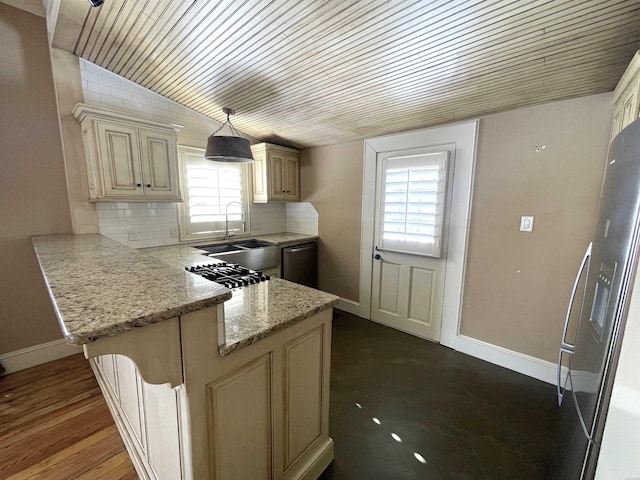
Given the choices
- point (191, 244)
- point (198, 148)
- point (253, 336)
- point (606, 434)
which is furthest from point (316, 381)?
point (198, 148)

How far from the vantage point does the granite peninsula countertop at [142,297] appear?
26.9 inches

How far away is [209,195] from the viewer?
3.28 metres

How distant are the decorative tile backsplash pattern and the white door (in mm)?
2189

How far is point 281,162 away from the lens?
3617 mm

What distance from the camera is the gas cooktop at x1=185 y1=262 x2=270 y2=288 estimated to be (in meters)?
1.64

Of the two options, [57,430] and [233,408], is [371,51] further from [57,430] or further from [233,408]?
[57,430]

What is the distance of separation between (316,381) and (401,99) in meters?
2.18

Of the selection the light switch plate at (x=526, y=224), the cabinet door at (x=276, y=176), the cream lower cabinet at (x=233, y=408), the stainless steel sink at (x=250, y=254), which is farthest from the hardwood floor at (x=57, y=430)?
the light switch plate at (x=526, y=224)

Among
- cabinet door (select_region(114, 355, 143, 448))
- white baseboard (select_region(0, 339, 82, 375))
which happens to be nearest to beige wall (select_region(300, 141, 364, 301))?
cabinet door (select_region(114, 355, 143, 448))

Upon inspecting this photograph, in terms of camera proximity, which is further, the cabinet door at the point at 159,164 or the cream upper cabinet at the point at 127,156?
the cabinet door at the point at 159,164

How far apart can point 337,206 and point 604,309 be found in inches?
112

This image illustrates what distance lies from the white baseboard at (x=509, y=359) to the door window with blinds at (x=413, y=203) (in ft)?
3.05

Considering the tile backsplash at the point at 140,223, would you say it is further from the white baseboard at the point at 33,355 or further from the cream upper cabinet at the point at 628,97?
the cream upper cabinet at the point at 628,97

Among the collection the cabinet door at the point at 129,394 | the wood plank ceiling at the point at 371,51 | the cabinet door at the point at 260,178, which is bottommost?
the cabinet door at the point at 129,394
